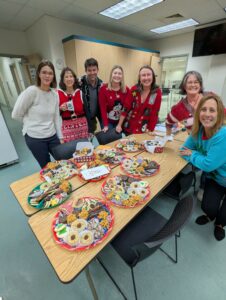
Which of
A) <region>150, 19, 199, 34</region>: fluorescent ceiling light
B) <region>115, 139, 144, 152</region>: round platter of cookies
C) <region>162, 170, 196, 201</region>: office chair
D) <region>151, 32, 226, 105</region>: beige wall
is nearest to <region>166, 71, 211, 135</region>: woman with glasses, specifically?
A: <region>115, 139, 144, 152</region>: round platter of cookies

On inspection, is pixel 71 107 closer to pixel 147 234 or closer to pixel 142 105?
pixel 142 105

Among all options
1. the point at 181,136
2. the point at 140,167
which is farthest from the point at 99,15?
the point at 140,167

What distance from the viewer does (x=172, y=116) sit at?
72.2 inches

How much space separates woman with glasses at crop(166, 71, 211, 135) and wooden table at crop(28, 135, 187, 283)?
670 millimetres

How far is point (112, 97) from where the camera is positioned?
2.03m

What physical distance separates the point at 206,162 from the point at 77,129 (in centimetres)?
144

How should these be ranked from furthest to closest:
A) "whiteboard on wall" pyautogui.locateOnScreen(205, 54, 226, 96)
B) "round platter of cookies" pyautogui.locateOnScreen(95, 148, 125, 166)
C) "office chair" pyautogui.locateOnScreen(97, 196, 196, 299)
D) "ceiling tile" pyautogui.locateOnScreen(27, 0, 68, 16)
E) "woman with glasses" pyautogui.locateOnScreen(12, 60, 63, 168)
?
1. "whiteboard on wall" pyautogui.locateOnScreen(205, 54, 226, 96)
2. "ceiling tile" pyautogui.locateOnScreen(27, 0, 68, 16)
3. "woman with glasses" pyautogui.locateOnScreen(12, 60, 63, 168)
4. "round platter of cookies" pyautogui.locateOnScreen(95, 148, 125, 166)
5. "office chair" pyautogui.locateOnScreen(97, 196, 196, 299)

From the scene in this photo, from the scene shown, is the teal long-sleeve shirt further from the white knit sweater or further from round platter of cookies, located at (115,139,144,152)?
the white knit sweater

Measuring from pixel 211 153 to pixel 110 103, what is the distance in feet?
4.49

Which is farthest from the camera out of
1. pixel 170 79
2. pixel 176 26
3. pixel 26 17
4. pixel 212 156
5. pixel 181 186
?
pixel 170 79

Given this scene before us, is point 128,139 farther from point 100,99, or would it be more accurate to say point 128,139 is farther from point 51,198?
point 51,198

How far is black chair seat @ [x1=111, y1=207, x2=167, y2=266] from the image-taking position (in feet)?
3.08

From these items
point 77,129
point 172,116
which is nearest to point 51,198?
point 77,129

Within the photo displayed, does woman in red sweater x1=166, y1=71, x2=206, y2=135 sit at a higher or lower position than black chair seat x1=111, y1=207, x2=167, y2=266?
higher
